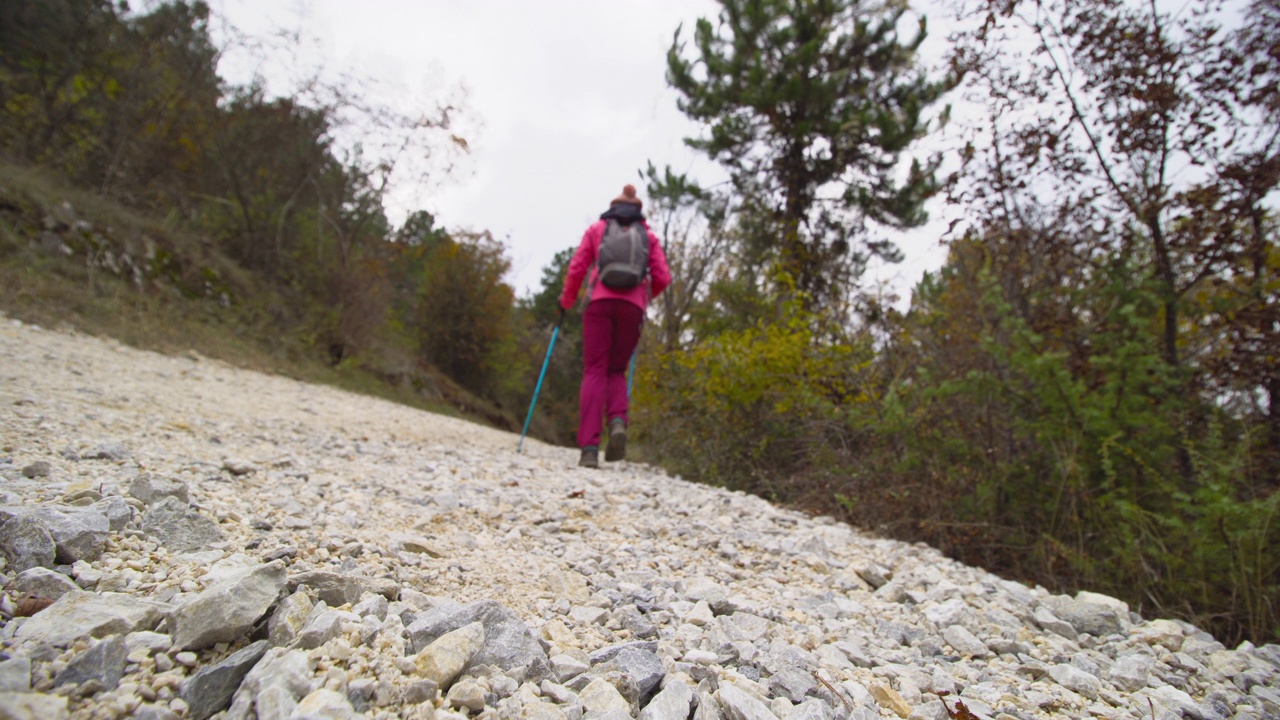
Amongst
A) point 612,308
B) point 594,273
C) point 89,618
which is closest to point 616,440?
point 612,308

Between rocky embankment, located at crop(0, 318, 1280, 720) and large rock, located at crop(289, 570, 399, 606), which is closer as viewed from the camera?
rocky embankment, located at crop(0, 318, 1280, 720)

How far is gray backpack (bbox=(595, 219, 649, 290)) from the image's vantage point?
16.5 ft

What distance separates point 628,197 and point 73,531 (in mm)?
4664

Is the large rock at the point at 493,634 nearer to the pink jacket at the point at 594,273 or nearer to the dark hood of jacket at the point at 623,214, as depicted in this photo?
the pink jacket at the point at 594,273

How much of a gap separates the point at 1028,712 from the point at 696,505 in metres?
2.19

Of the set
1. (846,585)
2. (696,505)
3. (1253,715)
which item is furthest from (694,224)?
(1253,715)

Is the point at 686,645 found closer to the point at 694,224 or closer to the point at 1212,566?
the point at 1212,566

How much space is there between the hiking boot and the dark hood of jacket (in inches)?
68.1

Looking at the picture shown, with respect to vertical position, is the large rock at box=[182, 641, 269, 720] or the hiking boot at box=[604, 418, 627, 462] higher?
the hiking boot at box=[604, 418, 627, 462]

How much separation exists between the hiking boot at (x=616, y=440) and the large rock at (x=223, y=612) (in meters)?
3.89

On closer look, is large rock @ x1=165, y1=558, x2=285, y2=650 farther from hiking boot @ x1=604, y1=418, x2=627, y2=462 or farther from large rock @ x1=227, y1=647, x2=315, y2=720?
hiking boot @ x1=604, y1=418, x2=627, y2=462

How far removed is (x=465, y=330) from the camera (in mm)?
20359

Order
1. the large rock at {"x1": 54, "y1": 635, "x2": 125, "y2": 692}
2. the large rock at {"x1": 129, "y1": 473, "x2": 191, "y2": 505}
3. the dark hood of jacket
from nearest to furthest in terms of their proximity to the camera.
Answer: the large rock at {"x1": 54, "y1": 635, "x2": 125, "y2": 692}
the large rock at {"x1": 129, "y1": 473, "x2": 191, "y2": 505}
the dark hood of jacket

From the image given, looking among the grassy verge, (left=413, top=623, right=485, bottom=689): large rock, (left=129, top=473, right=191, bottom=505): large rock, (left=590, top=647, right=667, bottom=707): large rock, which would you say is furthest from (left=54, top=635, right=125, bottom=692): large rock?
the grassy verge
